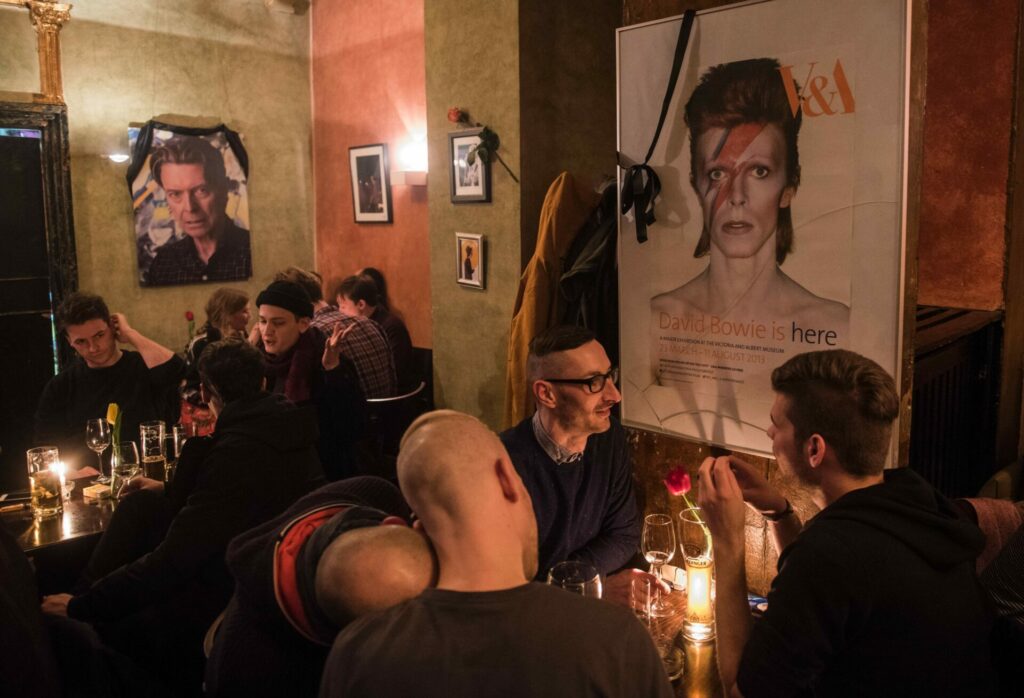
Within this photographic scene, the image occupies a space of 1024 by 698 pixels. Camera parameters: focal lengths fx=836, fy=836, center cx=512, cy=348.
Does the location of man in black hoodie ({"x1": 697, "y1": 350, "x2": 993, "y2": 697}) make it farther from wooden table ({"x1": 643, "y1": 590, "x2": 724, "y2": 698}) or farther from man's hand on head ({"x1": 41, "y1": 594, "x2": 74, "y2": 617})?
man's hand on head ({"x1": 41, "y1": 594, "x2": 74, "y2": 617})

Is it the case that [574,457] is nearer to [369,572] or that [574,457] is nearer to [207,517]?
[207,517]

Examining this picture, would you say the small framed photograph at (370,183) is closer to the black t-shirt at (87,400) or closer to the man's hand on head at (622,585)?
the black t-shirt at (87,400)

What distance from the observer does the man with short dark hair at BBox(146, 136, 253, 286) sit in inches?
257

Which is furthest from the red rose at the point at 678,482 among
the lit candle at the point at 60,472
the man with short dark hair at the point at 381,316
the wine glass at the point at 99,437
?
the man with short dark hair at the point at 381,316

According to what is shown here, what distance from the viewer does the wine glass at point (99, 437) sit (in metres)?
3.33

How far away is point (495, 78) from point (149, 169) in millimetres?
3685

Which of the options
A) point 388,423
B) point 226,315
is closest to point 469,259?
point 388,423

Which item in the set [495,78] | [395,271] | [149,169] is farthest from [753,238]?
[149,169]

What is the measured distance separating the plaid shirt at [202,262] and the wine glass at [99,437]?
3409 mm

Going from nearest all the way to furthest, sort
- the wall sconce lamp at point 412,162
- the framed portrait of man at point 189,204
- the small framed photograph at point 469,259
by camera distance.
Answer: the small framed photograph at point 469,259 < the wall sconce lamp at point 412,162 < the framed portrait of man at point 189,204

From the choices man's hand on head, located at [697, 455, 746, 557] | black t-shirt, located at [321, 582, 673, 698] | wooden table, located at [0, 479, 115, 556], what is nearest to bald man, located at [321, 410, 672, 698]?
black t-shirt, located at [321, 582, 673, 698]

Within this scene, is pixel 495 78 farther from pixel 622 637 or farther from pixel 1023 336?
pixel 622 637

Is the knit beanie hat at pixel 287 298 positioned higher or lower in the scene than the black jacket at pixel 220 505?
higher

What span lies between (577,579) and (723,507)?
0.36 m
